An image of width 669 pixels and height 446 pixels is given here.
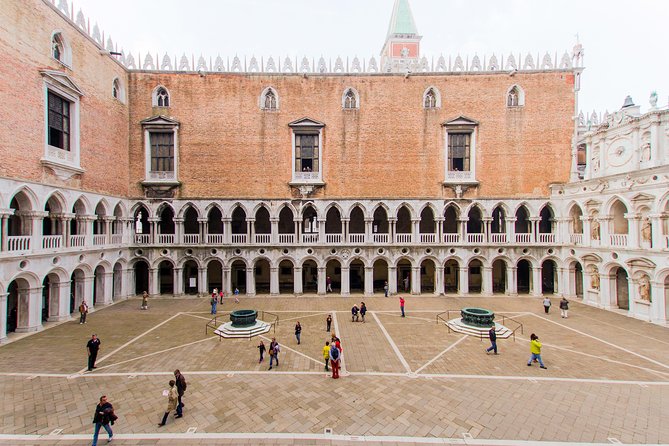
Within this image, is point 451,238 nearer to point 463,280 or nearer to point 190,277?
point 463,280

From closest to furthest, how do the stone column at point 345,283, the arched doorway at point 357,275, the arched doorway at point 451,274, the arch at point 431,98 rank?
the stone column at point 345,283 < the arch at point 431,98 < the arched doorway at point 451,274 < the arched doorway at point 357,275

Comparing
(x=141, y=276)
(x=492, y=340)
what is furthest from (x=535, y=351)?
Result: (x=141, y=276)

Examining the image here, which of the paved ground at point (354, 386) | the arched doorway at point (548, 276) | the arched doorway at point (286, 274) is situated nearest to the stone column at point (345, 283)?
the arched doorway at point (286, 274)

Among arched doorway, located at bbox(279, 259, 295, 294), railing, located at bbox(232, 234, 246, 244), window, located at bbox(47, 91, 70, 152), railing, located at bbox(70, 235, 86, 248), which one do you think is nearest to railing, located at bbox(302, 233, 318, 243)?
arched doorway, located at bbox(279, 259, 295, 294)

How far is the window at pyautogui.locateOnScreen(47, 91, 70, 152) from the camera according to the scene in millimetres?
19609

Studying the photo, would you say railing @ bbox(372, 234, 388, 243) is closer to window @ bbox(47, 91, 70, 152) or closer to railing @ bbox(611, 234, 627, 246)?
railing @ bbox(611, 234, 627, 246)

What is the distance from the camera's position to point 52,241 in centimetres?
1911

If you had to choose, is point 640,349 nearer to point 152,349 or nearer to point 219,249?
point 152,349

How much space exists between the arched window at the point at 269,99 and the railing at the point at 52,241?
1773 cm

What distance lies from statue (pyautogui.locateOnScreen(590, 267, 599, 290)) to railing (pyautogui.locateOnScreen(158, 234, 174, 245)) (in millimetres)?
34888

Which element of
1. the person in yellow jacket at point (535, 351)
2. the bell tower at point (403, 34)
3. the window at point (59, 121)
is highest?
the bell tower at point (403, 34)

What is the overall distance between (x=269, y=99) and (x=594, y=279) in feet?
101

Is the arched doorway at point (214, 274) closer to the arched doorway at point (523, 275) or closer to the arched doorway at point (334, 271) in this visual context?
the arched doorway at point (334, 271)

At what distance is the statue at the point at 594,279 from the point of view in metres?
23.9
